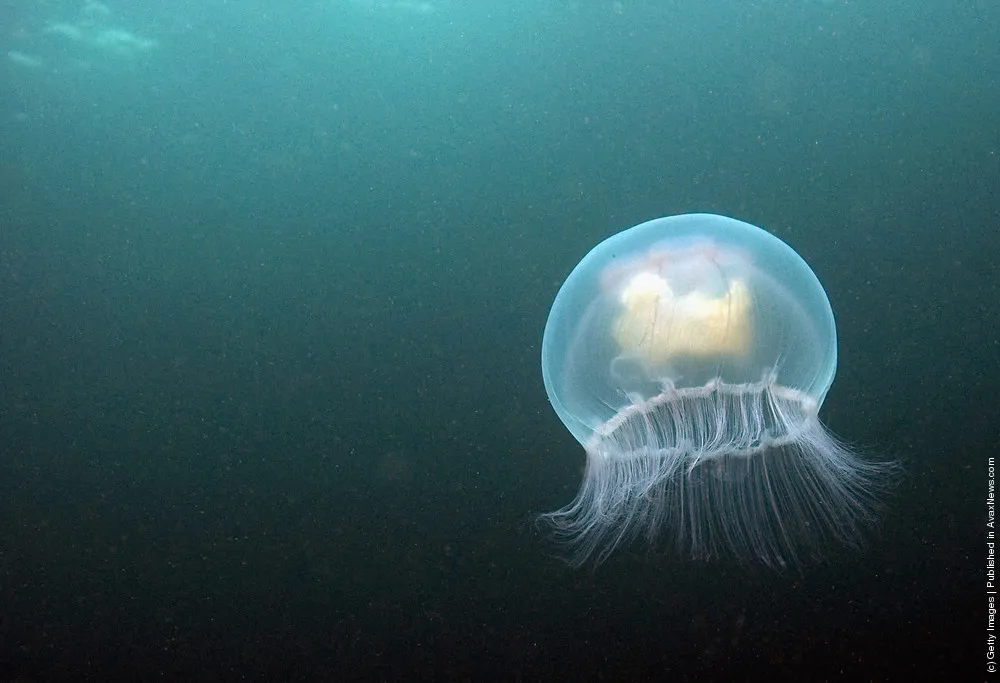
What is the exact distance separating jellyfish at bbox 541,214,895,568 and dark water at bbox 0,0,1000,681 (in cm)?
119

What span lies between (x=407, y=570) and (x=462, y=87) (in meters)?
2.67

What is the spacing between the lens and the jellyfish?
83.2 inches

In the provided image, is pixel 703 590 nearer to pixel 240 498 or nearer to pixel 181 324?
pixel 240 498

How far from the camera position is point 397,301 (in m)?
3.81

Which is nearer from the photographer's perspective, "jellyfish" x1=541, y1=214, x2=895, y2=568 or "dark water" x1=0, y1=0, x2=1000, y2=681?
"jellyfish" x1=541, y1=214, x2=895, y2=568

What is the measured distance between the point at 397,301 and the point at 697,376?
208cm

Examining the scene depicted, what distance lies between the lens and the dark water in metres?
3.56

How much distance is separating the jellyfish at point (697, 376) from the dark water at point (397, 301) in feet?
3.91

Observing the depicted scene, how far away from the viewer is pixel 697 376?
2121 mm

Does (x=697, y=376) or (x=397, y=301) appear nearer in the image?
(x=697, y=376)

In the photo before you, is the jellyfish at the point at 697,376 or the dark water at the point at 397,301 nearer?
the jellyfish at the point at 697,376

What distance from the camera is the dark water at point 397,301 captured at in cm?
356

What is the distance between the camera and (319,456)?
12.1ft

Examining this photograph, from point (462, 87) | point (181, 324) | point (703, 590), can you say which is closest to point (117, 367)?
point (181, 324)
